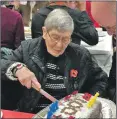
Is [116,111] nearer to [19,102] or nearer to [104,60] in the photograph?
[19,102]

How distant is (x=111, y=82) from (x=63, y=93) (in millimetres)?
251

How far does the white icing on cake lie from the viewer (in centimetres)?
102

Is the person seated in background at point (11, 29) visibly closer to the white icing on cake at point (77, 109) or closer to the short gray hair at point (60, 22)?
the short gray hair at point (60, 22)

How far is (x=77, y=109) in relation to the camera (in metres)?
1.05

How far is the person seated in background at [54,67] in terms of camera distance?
1.36 meters

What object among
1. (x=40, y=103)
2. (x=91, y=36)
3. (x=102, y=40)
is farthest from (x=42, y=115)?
(x=102, y=40)

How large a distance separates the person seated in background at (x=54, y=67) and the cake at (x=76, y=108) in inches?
10.6

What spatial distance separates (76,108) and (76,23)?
930 millimetres

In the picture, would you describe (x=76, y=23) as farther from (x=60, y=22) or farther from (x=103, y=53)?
(x=60, y=22)

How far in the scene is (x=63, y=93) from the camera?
4.59 feet

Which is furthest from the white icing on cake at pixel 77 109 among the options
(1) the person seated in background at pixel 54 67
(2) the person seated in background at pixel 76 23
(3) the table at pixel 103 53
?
(3) the table at pixel 103 53

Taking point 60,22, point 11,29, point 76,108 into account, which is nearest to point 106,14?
point 60,22

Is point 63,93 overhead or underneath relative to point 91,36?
underneath

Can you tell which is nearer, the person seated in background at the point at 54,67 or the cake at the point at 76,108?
the cake at the point at 76,108
